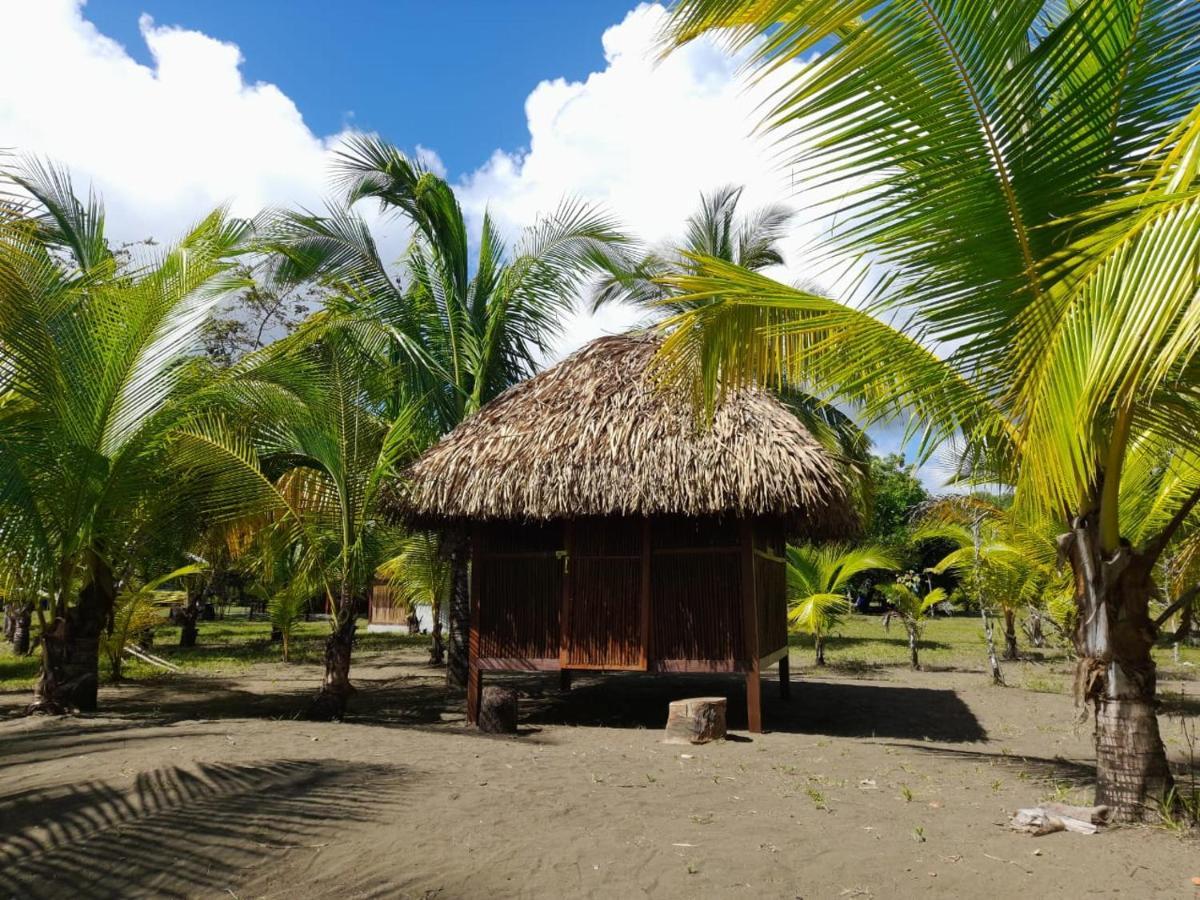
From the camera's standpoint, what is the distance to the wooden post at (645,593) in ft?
27.3

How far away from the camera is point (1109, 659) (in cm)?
430

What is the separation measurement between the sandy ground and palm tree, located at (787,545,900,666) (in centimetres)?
578

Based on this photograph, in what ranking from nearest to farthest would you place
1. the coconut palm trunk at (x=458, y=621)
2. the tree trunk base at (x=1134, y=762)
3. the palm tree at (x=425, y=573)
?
the tree trunk base at (x=1134, y=762) < the coconut palm trunk at (x=458, y=621) < the palm tree at (x=425, y=573)

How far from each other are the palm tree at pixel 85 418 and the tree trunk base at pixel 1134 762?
786 cm

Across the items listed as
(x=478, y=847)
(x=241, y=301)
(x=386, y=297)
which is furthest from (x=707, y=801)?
(x=241, y=301)

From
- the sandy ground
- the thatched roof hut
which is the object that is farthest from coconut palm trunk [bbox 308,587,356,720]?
the thatched roof hut

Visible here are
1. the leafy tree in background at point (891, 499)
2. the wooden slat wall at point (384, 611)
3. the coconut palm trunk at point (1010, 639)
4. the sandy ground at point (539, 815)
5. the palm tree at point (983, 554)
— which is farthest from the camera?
the leafy tree in background at point (891, 499)

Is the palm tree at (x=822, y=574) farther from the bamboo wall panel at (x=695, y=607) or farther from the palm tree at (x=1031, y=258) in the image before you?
the palm tree at (x=1031, y=258)

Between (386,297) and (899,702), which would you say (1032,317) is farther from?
(386,297)

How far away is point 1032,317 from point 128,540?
330 inches

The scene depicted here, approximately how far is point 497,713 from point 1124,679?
5.34 metres

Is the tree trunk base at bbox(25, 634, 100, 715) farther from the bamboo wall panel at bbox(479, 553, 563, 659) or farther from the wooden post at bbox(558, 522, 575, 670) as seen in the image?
the wooden post at bbox(558, 522, 575, 670)


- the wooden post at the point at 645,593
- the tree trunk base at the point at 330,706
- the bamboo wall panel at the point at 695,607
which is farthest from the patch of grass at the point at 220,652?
the bamboo wall panel at the point at 695,607

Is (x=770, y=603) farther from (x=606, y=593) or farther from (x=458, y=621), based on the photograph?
(x=458, y=621)
